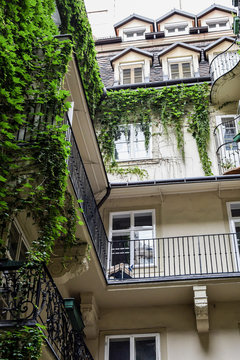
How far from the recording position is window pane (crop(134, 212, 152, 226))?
13938mm

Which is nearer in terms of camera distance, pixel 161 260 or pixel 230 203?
pixel 161 260

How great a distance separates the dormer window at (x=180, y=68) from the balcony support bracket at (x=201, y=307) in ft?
28.4

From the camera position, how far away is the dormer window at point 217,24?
2000cm

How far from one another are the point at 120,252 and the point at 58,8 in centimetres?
655

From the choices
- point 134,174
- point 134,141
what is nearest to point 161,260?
point 134,174

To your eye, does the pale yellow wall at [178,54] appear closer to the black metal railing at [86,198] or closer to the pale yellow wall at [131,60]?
the pale yellow wall at [131,60]

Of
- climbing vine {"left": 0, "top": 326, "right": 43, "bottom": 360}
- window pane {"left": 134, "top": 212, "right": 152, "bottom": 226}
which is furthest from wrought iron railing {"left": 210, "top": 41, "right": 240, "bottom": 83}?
climbing vine {"left": 0, "top": 326, "right": 43, "bottom": 360}

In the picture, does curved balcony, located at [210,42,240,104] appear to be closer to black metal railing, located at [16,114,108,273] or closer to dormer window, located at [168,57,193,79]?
dormer window, located at [168,57,193,79]

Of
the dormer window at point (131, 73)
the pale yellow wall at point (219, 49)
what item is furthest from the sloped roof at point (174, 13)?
the dormer window at point (131, 73)

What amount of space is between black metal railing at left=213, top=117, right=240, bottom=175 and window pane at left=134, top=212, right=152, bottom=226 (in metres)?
2.43

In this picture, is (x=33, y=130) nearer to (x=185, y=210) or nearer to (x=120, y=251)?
(x=120, y=251)

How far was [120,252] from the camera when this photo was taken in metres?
13.3

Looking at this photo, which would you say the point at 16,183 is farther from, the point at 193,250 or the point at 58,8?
the point at 58,8

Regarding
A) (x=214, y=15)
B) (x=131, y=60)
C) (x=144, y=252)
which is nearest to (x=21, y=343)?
(x=144, y=252)
